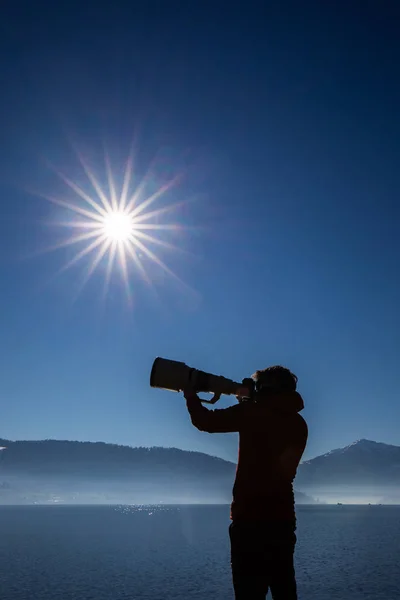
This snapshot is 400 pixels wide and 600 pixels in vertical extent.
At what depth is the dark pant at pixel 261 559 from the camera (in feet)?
13.8

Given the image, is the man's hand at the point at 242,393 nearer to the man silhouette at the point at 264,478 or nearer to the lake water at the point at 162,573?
the man silhouette at the point at 264,478

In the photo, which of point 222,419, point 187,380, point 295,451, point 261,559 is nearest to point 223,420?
point 222,419

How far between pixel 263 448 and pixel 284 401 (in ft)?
1.54

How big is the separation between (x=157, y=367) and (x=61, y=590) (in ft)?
173

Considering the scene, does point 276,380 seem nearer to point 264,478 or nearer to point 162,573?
point 264,478

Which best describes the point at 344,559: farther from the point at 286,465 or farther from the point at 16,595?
the point at 286,465

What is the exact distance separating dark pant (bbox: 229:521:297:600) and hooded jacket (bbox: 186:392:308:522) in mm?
92

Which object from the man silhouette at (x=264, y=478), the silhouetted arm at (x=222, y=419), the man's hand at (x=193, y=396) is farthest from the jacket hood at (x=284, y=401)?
the man's hand at (x=193, y=396)

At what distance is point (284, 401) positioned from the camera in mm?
4594

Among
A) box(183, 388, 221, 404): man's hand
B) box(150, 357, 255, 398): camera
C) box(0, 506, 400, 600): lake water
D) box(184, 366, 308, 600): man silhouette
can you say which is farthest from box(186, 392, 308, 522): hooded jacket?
box(0, 506, 400, 600): lake water

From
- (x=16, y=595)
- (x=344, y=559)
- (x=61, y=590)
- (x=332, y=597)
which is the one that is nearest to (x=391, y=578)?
(x=332, y=597)

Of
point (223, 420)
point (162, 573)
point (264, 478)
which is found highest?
point (223, 420)

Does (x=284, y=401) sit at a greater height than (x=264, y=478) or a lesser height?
greater

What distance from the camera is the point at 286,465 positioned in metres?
4.51
